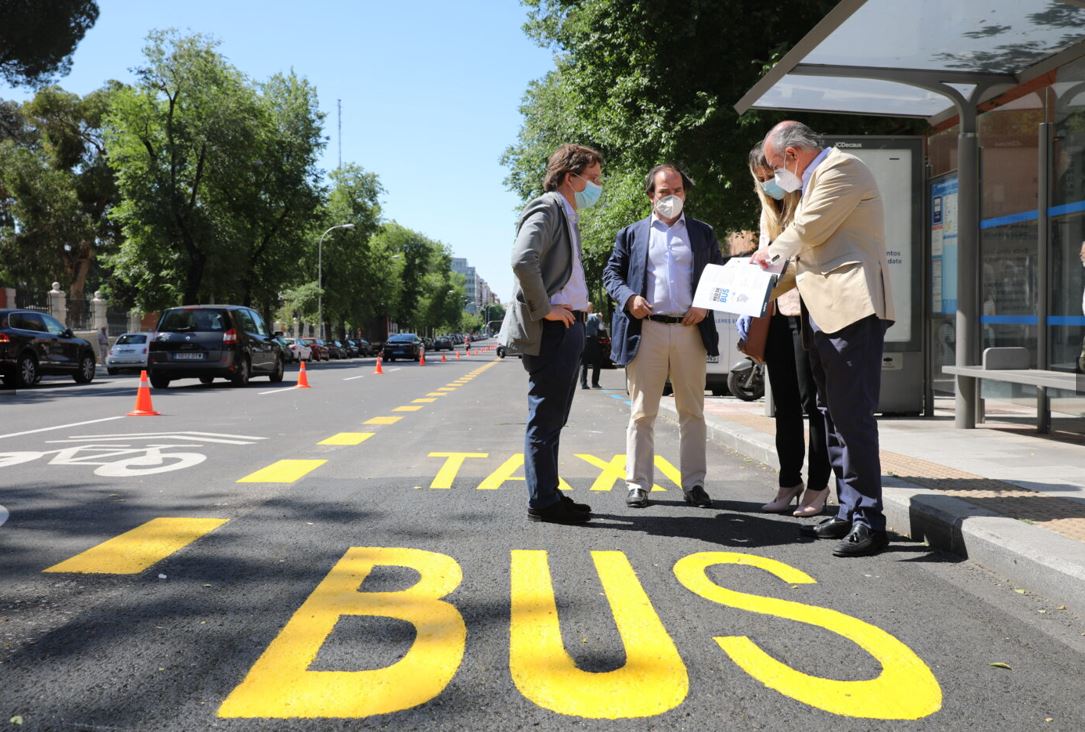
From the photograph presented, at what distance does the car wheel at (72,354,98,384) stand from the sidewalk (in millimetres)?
17938

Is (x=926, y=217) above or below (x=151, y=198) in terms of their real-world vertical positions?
below

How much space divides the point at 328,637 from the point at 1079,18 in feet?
24.9

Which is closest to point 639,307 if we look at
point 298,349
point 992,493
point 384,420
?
point 992,493

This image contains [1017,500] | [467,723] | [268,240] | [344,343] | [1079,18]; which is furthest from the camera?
[344,343]

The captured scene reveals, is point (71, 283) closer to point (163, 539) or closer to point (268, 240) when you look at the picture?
point (268, 240)

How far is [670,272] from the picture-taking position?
5574 mm

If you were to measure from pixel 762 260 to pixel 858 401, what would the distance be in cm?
85

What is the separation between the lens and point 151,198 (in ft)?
132

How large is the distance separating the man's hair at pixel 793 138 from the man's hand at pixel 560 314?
→ 1343 millimetres

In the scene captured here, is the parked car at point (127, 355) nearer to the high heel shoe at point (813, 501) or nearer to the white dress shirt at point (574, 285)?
the white dress shirt at point (574, 285)

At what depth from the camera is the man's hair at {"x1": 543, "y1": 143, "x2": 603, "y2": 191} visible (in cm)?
534

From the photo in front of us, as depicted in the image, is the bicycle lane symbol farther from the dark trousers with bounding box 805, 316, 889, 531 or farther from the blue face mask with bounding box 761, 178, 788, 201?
the dark trousers with bounding box 805, 316, 889, 531

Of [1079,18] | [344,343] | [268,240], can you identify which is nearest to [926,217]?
[1079,18]

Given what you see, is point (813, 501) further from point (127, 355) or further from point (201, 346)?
point (127, 355)
